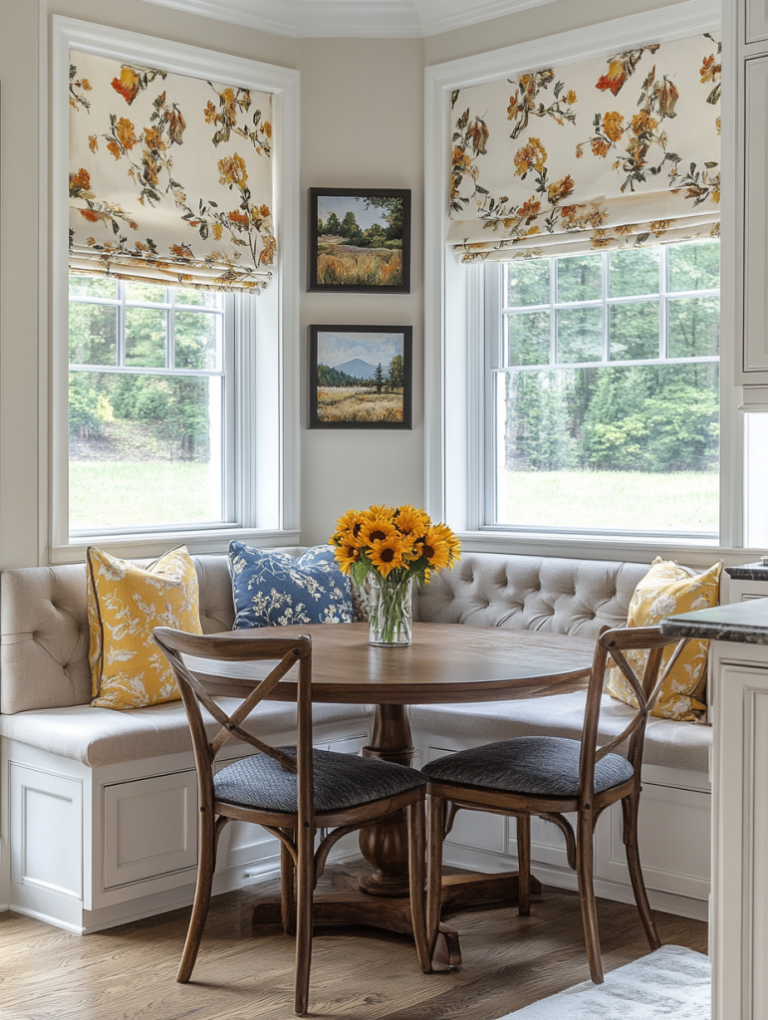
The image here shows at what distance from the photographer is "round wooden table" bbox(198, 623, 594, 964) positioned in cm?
257

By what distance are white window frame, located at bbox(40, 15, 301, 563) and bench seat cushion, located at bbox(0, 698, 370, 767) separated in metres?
0.61

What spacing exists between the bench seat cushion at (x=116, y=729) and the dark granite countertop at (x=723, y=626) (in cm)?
174

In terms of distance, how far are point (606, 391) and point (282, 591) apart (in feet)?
4.78

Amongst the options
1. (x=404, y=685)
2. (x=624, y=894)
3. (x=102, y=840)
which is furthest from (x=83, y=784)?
(x=624, y=894)

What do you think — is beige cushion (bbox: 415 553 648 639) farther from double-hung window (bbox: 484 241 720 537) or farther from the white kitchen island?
the white kitchen island

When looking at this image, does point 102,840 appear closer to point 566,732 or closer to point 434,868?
point 434,868

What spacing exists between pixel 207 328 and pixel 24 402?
1015mm

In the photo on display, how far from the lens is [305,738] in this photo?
255 cm

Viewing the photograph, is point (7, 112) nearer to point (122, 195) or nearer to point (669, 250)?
point (122, 195)

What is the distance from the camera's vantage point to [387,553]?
3006mm

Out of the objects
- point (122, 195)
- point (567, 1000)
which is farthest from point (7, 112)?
point (567, 1000)

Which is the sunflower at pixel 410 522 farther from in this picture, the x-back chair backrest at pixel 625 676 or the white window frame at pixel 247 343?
the white window frame at pixel 247 343

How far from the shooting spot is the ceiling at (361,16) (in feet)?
14.4

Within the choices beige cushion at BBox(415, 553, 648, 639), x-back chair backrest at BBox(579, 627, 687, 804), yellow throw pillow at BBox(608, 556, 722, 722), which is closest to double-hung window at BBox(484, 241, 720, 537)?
beige cushion at BBox(415, 553, 648, 639)
